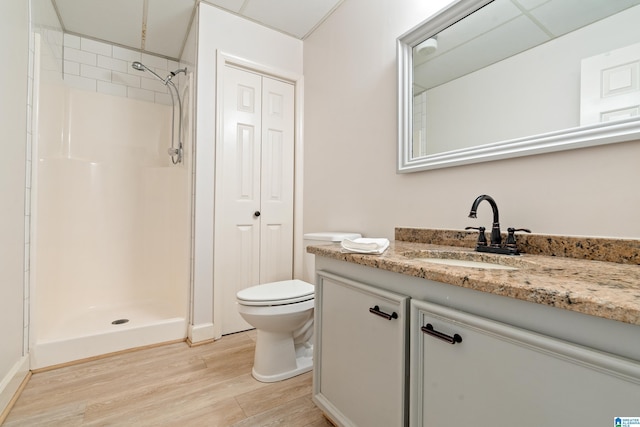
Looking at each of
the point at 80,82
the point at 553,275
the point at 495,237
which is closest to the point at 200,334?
the point at 495,237

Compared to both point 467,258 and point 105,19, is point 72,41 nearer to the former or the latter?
point 105,19

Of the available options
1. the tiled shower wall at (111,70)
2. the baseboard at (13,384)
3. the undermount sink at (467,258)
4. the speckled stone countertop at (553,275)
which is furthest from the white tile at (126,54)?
the undermount sink at (467,258)

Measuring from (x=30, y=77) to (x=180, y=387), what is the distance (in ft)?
5.94

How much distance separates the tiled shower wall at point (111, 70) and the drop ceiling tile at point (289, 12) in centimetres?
96

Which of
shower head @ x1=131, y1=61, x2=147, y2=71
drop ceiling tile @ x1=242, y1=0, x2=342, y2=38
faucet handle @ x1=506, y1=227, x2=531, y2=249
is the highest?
drop ceiling tile @ x1=242, y1=0, x2=342, y2=38

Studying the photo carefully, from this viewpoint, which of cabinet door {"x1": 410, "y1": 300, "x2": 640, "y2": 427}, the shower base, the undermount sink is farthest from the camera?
the shower base

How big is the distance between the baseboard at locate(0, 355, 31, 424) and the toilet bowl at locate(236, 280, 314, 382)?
1004mm

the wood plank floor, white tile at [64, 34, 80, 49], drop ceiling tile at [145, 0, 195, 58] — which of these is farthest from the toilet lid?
white tile at [64, 34, 80, 49]

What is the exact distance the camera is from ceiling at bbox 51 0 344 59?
Result: 1.96 metres

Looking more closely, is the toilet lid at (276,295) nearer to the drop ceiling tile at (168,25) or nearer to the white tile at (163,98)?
the drop ceiling tile at (168,25)

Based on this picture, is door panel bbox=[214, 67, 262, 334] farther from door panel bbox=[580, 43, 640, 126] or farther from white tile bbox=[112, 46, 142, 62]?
door panel bbox=[580, 43, 640, 126]

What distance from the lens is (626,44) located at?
0.87 metres

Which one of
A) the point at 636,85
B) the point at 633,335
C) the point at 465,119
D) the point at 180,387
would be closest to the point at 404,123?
the point at 465,119

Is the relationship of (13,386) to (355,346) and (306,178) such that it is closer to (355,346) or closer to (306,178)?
(355,346)
